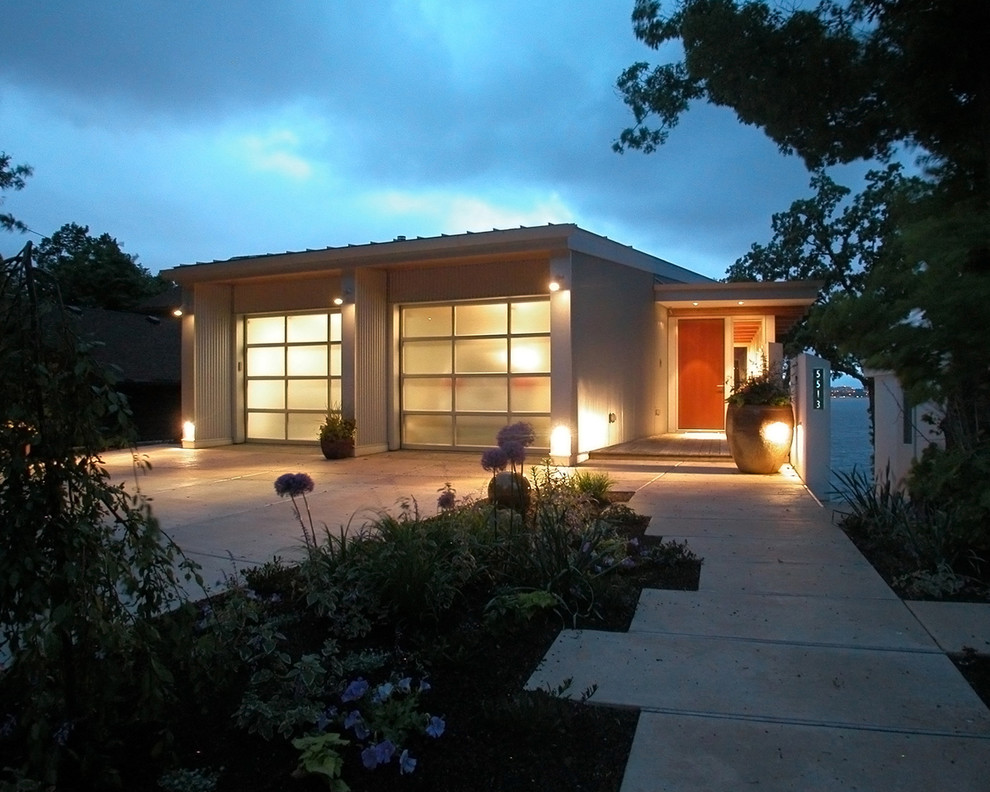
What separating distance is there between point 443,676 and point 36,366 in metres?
2.21

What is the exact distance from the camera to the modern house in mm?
13234

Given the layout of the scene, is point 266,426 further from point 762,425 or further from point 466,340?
point 762,425

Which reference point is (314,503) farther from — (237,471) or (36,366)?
(36,366)

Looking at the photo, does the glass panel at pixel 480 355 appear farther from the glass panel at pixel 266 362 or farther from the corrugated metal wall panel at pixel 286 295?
the glass panel at pixel 266 362

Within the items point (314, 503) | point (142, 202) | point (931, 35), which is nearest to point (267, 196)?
point (142, 202)

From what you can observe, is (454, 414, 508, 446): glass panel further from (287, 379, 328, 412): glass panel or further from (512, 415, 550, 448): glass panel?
(287, 379, 328, 412): glass panel

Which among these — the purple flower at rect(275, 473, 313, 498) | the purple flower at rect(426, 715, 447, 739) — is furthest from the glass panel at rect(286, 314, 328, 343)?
the purple flower at rect(426, 715, 447, 739)

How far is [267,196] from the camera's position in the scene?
5725 cm

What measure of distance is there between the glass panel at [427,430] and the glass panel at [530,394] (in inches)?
55.5

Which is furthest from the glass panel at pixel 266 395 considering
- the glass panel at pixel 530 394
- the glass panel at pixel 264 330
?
the glass panel at pixel 530 394

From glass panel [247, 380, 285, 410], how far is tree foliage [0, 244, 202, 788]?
14.1 meters

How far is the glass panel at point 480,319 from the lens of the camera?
47.5 ft

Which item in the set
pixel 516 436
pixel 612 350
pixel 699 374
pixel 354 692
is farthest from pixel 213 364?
pixel 354 692

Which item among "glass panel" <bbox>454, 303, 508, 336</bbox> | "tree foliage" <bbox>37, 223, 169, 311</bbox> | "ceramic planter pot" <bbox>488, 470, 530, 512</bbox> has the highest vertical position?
"tree foliage" <bbox>37, 223, 169, 311</bbox>
